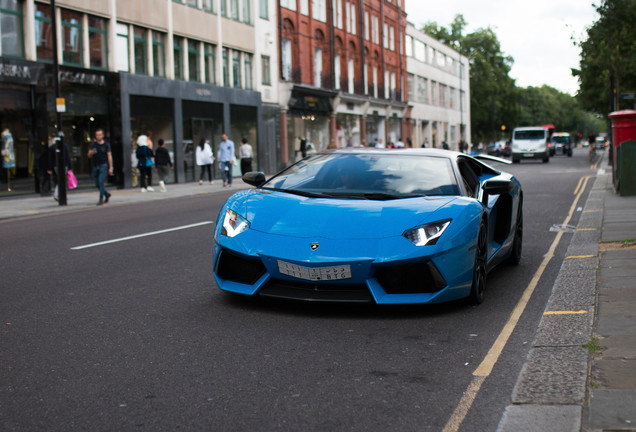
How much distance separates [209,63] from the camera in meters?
36.5

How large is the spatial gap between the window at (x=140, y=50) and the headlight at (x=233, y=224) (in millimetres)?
26143

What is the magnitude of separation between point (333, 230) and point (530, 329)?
1.49 m

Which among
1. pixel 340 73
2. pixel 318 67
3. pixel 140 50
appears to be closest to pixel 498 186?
pixel 140 50

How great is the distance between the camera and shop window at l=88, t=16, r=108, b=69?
2827cm

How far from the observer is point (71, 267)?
8.19 m

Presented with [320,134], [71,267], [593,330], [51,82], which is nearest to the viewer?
[593,330]

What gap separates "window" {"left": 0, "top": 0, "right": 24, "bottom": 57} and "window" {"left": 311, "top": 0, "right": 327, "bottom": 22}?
27.1m

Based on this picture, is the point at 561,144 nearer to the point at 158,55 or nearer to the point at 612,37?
the point at 612,37

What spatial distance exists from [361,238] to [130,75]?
26055 millimetres

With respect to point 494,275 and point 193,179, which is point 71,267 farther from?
point 193,179

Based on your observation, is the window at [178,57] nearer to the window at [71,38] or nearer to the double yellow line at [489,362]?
the window at [71,38]

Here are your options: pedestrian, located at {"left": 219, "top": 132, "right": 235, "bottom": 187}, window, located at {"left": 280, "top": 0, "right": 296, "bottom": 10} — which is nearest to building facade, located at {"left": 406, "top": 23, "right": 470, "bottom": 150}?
window, located at {"left": 280, "top": 0, "right": 296, "bottom": 10}

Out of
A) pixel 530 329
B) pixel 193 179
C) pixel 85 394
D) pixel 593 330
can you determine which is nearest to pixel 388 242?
A: pixel 530 329

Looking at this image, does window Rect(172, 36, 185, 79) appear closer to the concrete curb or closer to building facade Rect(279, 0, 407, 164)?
building facade Rect(279, 0, 407, 164)
